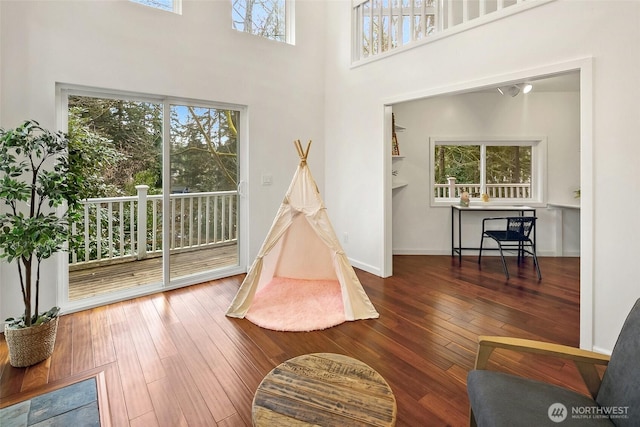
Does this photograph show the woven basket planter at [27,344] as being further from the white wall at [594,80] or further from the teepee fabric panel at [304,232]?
the white wall at [594,80]

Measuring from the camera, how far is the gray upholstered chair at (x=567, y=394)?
1.05m

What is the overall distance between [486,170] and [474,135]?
65 cm

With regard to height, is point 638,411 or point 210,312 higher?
point 638,411

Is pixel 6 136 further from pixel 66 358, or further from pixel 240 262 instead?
pixel 240 262

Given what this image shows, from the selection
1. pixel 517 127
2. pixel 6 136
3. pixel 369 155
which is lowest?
pixel 6 136

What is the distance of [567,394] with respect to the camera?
3.97 ft

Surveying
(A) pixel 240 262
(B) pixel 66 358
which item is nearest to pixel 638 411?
(B) pixel 66 358

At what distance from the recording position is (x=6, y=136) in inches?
75.0

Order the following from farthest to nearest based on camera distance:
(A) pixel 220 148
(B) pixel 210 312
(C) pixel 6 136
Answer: (A) pixel 220 148 < (B) pixel 210 312 < (C) pixel 6 136

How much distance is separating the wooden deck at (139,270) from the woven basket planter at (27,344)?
107 centimetres

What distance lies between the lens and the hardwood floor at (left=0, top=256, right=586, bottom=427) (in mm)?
1687

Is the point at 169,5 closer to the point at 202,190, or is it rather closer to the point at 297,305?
the point at 202,190

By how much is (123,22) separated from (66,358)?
287cm

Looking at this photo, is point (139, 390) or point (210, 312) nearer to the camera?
point (139, 390)
